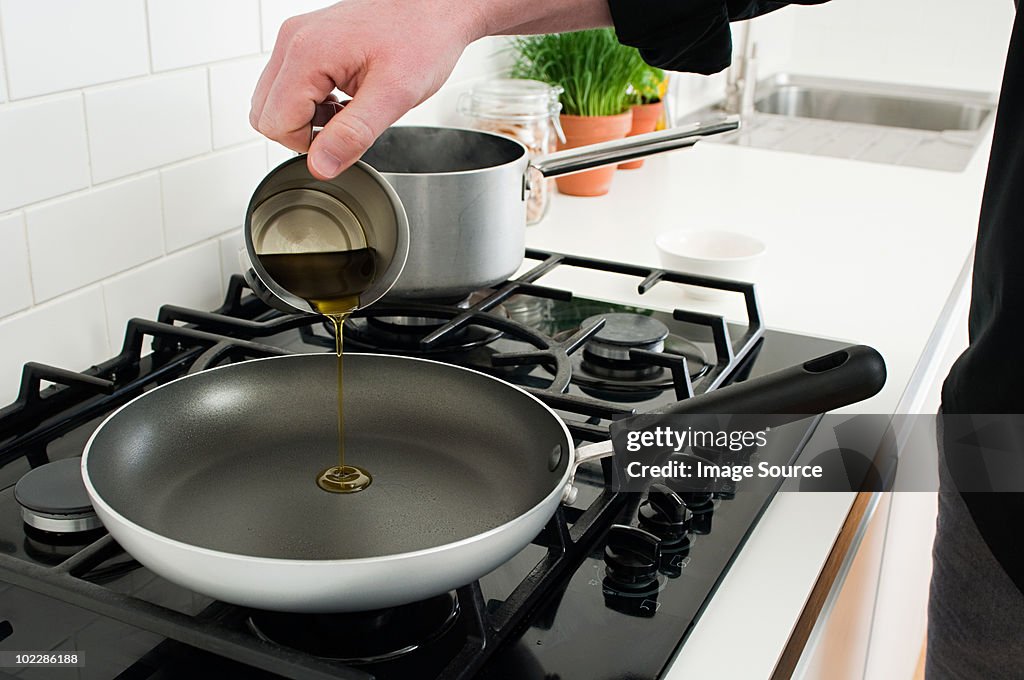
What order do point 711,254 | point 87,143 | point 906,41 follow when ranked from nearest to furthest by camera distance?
point 87,143 → point 711,254 → point 906,41

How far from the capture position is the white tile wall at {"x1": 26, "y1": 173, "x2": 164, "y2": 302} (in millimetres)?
966

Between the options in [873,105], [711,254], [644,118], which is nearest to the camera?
[711,254]

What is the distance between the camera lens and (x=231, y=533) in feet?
2.40

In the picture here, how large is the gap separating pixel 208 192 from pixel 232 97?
0.11 m

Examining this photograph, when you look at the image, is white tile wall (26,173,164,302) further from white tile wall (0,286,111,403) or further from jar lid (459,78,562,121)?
jar lid (459,78,562,121)

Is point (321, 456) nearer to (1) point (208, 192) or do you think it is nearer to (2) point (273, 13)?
(1) point (208, 192)

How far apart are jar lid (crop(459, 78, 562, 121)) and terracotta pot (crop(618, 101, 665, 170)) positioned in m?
0.34

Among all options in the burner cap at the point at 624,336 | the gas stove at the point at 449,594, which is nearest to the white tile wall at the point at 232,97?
the gas stove at the point at 449,594

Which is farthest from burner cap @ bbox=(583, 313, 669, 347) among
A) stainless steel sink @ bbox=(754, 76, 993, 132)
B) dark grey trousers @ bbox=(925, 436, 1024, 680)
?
stainless steel sink @ bbox=(754, 76, 993, 132)

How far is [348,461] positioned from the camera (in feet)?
2.77

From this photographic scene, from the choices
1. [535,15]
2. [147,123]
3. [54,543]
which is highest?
[535,15]

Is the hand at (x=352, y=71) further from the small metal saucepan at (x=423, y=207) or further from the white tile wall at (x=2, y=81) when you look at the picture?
the white tile wall at (x=2, y=81)

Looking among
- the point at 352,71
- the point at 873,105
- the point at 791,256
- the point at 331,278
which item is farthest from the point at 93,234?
the point at 873,105

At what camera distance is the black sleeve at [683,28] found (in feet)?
3.02
